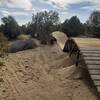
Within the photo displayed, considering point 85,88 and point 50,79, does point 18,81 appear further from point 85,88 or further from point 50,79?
point 85,88

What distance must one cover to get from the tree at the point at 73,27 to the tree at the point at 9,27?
19.4 feet

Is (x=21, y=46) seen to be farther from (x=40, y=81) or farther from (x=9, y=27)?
(x=40, y=81)

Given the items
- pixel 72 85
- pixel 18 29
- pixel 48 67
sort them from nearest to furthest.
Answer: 1. pixel 72 85
2. pixel 48 67
3. pixel 18 29

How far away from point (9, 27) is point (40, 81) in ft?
67.1

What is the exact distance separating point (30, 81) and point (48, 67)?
2.77 m

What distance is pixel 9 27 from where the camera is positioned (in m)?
30.9

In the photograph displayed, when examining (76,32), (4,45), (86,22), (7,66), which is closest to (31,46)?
(4,45)

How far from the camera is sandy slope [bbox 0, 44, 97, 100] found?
938cm

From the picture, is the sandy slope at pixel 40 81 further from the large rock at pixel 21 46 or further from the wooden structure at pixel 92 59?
the large rock at pixel 21 46

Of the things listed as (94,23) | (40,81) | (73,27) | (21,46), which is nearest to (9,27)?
(73,27)

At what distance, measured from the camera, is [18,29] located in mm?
32469

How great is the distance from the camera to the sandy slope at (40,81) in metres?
9.38

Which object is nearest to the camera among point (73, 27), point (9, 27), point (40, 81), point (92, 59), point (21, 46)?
point (92, 59)

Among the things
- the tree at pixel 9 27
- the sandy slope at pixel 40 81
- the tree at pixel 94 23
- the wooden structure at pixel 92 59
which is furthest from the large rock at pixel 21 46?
the tree at pixel 94 23
